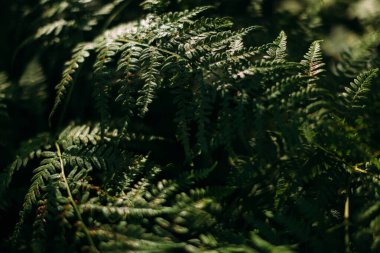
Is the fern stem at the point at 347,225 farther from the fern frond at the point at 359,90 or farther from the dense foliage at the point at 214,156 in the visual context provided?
the fern frond at the point at 359,90

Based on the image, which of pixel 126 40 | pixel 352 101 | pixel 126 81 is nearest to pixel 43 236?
pixel 126 81

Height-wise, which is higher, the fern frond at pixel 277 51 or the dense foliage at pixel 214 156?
the fern frond at pixel 277 51

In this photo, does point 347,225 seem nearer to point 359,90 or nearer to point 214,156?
point 359,90

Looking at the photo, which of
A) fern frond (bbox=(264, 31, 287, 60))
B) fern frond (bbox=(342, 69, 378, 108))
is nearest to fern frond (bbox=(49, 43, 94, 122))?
fern frond (bbox=(264, 31, 287, 60))

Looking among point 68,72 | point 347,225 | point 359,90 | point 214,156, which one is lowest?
point 214,156

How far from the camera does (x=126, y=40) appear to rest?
1707mm

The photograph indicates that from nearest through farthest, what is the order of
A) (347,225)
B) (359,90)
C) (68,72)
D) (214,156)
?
1. (347,225)
2. (359,90)
3. (68,72)
4. (214,156)

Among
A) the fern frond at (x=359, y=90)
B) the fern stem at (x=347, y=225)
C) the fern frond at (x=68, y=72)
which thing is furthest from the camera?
the fern frond at (x=68, y=72)

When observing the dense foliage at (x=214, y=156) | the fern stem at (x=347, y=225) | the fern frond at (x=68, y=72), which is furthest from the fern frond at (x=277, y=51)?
the fern frond at (x=68, y=72)

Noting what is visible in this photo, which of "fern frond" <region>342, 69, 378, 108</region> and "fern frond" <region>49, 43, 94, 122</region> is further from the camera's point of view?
"fern frond" <region>49, 43, 94, 122</region>

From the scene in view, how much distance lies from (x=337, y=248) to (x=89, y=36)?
1842 millimetres

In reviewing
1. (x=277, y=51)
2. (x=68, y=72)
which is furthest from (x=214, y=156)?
(x=68, y=72)

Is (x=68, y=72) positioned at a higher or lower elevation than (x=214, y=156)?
higher

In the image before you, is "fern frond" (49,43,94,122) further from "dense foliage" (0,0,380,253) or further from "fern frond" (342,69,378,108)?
"fern frond" (342,69,378,108)
